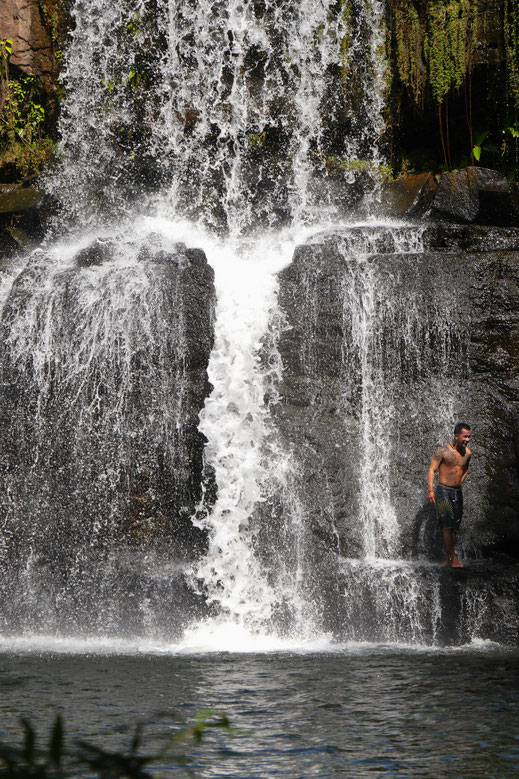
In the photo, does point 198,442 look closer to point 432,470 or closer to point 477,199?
point 432,470

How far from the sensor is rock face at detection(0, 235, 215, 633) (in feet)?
29.9

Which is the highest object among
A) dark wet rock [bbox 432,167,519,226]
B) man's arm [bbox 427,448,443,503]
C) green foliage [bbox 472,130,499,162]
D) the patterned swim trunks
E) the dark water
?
green foliage [bbox 472,130,499,162]

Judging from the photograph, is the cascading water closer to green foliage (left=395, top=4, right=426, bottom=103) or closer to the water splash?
the water splash

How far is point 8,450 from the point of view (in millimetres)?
9977

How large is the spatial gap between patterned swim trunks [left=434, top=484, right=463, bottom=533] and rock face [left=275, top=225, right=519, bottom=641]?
1.49ft

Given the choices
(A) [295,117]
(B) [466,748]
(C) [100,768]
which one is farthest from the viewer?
(A) [295,117]

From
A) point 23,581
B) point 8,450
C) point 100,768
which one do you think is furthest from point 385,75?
point 100,768

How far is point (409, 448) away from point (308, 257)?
271 centimetres

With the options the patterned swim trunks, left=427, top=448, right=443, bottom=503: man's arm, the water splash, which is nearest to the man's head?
left=427, top=448, right=443, bottom=503: man's arm

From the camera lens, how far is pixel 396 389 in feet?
32.8

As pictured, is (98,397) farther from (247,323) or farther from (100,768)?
(100,768)

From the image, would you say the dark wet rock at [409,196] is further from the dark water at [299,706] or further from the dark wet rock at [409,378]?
the dark water at [299,706]

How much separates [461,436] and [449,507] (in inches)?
29.5

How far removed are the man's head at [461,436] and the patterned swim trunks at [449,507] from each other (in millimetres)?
445
